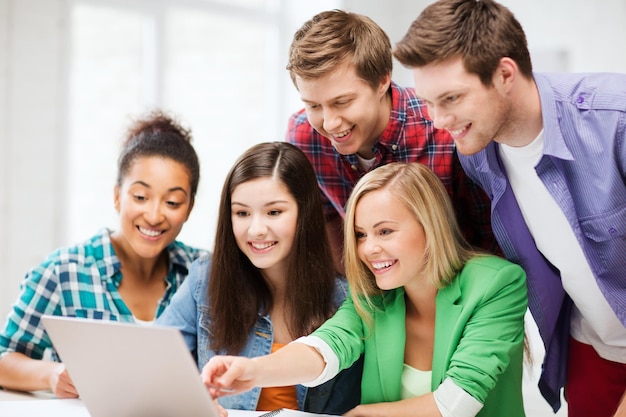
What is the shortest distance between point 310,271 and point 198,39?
125 inches

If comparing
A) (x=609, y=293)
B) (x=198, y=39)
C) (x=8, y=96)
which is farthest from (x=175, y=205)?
(x=198, y=39)

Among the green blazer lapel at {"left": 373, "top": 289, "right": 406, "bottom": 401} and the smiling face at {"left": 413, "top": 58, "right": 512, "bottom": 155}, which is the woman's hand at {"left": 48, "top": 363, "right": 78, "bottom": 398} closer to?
the green blazer lapel at {"left": 373, "top": 289, "right": 406, "bottom": 401}

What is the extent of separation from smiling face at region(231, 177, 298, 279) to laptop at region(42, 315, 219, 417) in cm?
66

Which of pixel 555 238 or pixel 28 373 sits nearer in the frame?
pixel 555 238

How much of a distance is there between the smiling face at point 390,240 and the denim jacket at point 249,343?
30cm

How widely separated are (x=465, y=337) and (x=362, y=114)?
0.63 metres

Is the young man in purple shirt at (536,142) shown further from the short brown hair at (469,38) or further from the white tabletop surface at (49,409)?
the white tabletop surface at (49,409)

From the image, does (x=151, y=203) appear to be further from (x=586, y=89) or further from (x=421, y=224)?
(x=586, y=89)

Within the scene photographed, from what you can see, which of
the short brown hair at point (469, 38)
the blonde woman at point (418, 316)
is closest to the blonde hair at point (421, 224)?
the blonde woman at point (418, 316)

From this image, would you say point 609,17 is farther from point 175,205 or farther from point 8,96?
point 8,96

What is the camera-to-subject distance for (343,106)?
6.44 ft

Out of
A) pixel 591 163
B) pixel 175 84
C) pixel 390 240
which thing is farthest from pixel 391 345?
pixel 175 84

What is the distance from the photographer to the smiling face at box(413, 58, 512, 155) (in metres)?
1.58

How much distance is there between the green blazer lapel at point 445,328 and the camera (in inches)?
68.9
